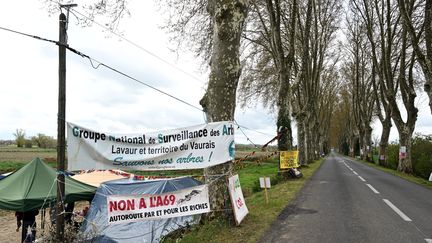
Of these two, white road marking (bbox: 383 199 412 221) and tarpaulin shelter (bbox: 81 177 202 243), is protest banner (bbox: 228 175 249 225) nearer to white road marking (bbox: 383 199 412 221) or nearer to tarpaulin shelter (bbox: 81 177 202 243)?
tarpaulin shelter (bbox: 81 177 202 243)

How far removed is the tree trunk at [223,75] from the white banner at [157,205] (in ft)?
1.64

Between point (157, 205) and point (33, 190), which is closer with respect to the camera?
point (157, 205)

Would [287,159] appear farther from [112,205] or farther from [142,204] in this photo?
[112,205]

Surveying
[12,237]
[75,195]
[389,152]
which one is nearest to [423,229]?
[75,195]

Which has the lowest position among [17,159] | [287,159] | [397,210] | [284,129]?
[397,210]

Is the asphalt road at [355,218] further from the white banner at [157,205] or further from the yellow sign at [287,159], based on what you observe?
the yellow sign at [287,159]

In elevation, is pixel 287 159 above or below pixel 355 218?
above

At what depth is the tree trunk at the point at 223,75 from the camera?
8781 millimetres

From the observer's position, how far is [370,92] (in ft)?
161

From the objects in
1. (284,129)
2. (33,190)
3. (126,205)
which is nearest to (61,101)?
(126,205)

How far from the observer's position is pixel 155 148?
27.2ft

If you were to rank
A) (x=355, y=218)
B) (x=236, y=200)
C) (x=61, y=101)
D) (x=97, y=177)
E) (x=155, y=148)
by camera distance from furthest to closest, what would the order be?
(x=97, y=177)
(x=355, y=218)
(x=236, y=200)
(x=155, y=148)
(x=61, y=101)

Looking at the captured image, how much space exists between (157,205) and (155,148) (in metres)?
1.24

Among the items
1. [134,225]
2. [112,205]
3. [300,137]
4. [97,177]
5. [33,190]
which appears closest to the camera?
[112,205]
